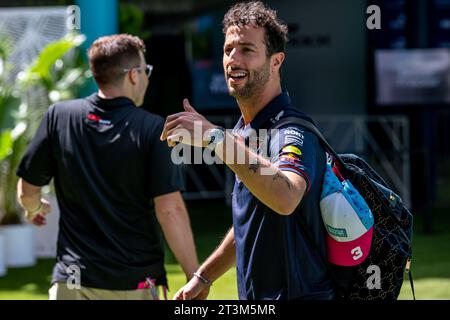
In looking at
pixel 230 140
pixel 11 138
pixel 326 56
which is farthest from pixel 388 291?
pixel 326 56

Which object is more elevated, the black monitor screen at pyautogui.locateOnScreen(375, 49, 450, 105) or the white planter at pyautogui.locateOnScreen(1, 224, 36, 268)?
the black monitor screen at pyautogui.locateOnScreen(375, 49, 450, 105)

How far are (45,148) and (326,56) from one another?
32.8ft

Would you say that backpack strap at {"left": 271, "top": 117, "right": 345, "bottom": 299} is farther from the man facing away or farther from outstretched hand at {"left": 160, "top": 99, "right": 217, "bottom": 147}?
the man facing away

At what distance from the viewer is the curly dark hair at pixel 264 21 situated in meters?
2.73

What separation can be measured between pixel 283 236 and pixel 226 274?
5198 millimetres

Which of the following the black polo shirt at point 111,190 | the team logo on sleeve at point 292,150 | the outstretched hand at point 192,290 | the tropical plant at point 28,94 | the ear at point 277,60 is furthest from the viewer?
the tropical plant at point 28,94

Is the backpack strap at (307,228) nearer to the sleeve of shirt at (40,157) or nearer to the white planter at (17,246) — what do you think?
the sleeve of shirt at (40,157)

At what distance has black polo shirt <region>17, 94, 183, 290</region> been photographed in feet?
12.2

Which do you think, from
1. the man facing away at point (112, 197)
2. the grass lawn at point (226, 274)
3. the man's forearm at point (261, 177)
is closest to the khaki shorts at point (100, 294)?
the man facing away at point (112, 197)

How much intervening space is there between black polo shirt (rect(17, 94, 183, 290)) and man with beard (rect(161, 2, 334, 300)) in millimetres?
973

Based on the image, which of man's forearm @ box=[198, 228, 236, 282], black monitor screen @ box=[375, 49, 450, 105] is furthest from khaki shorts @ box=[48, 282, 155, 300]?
black monitor screen @ box=[375, 49, 450, 105]

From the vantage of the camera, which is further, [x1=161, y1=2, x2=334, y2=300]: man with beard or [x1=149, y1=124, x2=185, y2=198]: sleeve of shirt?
[x1=149, y1=124, x2=185, y2=198]: sleeve of shirt

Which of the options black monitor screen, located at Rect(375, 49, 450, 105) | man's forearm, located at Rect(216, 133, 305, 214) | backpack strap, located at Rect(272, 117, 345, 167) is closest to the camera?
man's forearm, located at Rect(216, 133, 305, 214)

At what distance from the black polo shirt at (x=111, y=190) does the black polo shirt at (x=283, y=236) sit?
1.04m
